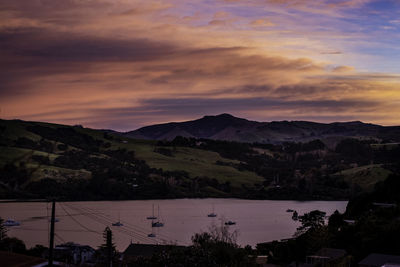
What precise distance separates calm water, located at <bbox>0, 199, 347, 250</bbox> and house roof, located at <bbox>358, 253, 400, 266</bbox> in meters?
46.7

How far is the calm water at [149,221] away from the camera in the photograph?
332 ft

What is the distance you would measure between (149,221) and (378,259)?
91295 mm

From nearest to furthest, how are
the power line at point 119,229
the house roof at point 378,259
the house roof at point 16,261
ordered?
1. the house roof at point 16,261
2. the house roof at point 378,259
3. the power line at point 119,229

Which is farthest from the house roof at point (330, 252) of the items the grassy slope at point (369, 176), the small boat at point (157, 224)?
the grassy slope at point (369, 176)

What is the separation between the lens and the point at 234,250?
3444 cm

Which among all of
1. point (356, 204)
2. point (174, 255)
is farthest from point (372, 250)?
point (356, 204)

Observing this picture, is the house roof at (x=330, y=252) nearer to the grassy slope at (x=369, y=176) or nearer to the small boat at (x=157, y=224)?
the small boat at (x=157, y=224)

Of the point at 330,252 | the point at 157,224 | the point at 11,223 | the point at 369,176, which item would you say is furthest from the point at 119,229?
the point at 369,176

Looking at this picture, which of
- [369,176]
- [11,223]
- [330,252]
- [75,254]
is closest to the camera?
[330,252]

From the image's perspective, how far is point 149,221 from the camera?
429 ft

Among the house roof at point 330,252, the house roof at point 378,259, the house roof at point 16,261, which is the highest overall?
the house roof at point 16,261

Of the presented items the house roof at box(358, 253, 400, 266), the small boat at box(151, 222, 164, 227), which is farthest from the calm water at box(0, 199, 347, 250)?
the house roof at box(358, 253, 400, 266)

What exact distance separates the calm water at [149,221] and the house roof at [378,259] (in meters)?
46.7

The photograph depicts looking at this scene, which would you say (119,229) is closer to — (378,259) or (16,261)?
(378,259)
